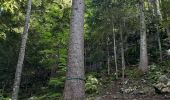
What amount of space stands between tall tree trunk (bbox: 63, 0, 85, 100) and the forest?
5.27 metres

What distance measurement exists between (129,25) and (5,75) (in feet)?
37.7

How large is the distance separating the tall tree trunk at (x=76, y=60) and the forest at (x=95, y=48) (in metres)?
5.27

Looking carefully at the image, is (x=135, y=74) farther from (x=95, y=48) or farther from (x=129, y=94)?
(x=95, y=48)

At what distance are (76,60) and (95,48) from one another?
16012mm

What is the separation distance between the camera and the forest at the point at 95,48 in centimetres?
1955

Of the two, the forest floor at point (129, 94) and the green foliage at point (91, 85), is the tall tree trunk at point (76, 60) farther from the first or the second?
the green foliage at point (91, 85)

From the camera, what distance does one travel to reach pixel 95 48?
86.6 ft

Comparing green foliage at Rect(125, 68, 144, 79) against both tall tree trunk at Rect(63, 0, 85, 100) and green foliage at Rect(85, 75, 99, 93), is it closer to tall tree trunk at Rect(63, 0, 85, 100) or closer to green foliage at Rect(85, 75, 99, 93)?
green foliage at Rect(85, 75, 99, 93)

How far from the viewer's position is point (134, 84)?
63.8ft

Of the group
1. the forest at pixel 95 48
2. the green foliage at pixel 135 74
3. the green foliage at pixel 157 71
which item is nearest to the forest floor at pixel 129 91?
the forest at pixel 95 48

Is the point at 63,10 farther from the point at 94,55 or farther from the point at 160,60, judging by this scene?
the point at 160,60

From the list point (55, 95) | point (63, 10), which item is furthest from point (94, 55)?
point (55, 95)

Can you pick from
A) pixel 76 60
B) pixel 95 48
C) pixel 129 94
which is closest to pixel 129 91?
pixel 129 94

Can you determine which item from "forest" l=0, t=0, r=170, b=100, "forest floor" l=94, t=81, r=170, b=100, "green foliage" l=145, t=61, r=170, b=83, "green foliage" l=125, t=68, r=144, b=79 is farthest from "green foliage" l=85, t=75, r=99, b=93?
"green foliage" l=145, t=61, r=170, b=83
